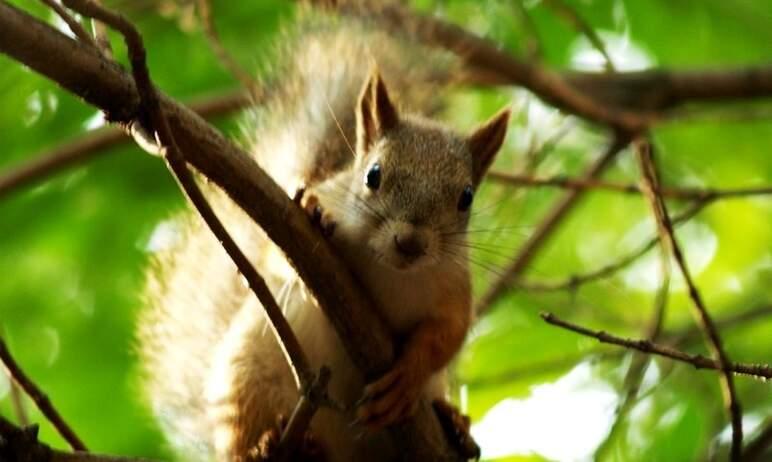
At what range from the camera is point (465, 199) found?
12.2ft

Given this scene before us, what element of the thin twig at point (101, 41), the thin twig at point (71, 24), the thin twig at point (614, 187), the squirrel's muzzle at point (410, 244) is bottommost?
the thin twig at point (71, 24)

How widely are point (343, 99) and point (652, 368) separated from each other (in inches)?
65.3

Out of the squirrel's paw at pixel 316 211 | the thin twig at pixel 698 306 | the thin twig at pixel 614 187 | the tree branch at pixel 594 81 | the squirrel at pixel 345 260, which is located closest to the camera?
the thin twig at pixel 698 306

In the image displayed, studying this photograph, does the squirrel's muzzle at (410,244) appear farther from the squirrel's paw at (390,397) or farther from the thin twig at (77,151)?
the thin twig at (77,151)

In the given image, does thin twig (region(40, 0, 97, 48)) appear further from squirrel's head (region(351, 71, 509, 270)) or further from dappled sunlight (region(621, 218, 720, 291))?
dappled sunlight (region(621, 218, 720, 291))

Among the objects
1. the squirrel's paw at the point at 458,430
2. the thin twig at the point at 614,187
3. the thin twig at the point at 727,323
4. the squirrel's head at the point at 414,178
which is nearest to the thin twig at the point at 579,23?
the thin twig at the point at 614,187

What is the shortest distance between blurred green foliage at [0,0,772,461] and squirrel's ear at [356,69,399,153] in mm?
730

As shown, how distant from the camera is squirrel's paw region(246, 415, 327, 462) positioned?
3.52 metres

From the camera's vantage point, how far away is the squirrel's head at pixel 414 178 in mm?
3389

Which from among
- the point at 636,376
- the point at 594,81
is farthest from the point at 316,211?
the point at 594,81

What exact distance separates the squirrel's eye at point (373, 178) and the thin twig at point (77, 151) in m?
1.12

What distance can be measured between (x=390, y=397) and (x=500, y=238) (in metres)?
1.53

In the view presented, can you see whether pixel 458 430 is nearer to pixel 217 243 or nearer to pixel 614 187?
pixel 217 243

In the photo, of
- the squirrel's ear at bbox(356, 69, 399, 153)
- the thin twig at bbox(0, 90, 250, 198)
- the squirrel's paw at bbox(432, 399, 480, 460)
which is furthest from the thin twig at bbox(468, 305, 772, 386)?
the thin twig at bbox(0, 90, 250, 198)
